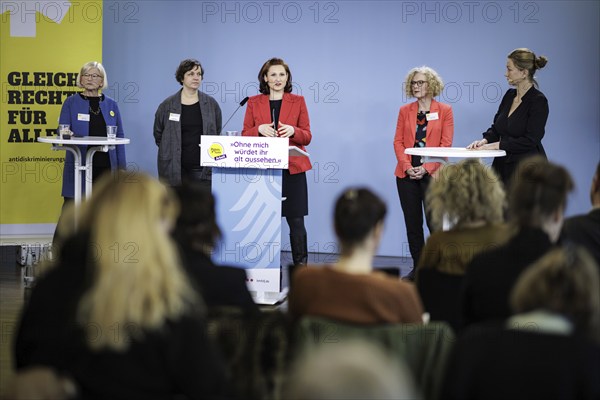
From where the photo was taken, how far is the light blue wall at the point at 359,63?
28.3 feet

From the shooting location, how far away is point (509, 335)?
222 centimetres

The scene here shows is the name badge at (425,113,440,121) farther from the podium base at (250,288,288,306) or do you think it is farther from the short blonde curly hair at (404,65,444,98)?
the podium base at (250,288,288,306)

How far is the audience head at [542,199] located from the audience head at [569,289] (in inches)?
38.5

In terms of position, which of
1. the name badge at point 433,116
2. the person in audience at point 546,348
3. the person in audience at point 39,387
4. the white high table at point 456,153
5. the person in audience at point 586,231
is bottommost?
the person in audience at point 39,387

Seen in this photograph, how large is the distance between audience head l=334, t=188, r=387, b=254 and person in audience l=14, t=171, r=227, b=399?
0.75 meters

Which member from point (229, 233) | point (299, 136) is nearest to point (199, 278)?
point (229, 233)

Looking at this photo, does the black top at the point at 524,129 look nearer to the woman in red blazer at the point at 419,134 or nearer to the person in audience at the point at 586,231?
the woman in red blazer at the point at 419,134

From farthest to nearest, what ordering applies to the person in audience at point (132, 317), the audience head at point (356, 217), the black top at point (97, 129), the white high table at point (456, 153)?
1. the black top at point (97, 129)
2. the white high table at point (456, 153)
3. the audience head at point (356, 217)
4. the person in audience at point (132, 317)

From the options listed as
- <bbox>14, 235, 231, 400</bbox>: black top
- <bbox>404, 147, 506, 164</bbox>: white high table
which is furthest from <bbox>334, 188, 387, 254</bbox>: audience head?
<bbox>404, 147, 506, 164</bbox>: white high table

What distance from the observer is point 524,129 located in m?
6.68

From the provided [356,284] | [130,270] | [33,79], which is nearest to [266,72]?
[33,79]

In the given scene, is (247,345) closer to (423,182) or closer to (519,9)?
(423,182)

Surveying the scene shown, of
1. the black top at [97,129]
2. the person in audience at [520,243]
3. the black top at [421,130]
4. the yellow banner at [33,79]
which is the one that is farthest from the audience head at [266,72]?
the person in audience at [520,243]

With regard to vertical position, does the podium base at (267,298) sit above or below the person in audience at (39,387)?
below
